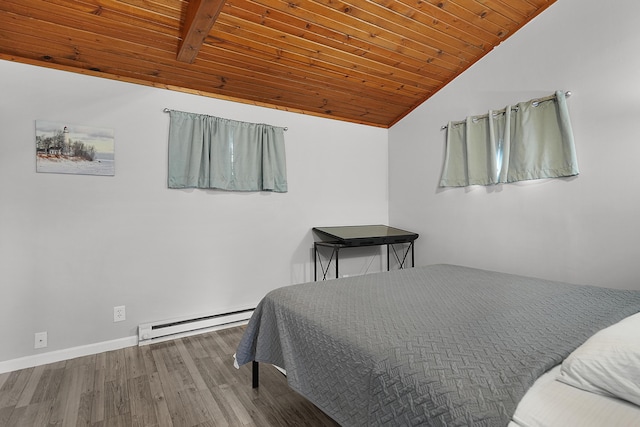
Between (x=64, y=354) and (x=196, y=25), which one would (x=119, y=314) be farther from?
(x=196, y=25)

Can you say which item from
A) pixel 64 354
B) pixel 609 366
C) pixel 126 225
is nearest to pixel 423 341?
pixel 609 366

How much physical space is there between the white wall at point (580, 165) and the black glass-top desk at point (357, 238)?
458 mm

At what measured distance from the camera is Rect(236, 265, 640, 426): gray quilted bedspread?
3.13 feet

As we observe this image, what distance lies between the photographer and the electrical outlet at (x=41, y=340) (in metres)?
2.41

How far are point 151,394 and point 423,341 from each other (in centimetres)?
175

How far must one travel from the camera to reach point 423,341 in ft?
3.94

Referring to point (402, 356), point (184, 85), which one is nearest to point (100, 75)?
point (184, 85)

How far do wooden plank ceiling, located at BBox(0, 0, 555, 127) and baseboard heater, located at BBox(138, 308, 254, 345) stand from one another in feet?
6.99

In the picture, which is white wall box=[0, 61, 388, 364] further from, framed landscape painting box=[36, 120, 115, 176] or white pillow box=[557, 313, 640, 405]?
white pillow box=[557, 313, 640, 405]

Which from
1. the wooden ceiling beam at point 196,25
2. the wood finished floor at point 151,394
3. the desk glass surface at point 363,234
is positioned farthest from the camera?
the desk glass surface at point 363,234

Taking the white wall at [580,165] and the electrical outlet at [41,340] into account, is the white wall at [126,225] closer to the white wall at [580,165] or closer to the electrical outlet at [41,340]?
the electrical outlet at [41,340]

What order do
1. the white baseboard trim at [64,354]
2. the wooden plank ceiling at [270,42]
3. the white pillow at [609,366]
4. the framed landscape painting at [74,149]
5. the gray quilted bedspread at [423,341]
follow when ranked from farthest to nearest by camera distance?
the framed landscape painting at [74,149] < the white baseboard trim at [64,354] < the wooden plank ceiling at [270,42] < the gray quilted bedspread at [423,341] < the white pillow at [609,366]

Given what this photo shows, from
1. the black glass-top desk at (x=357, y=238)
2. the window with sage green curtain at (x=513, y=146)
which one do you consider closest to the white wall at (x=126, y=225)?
the black glass-top desk at (x=357, y=238)

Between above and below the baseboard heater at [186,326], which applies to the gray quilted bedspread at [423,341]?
above
